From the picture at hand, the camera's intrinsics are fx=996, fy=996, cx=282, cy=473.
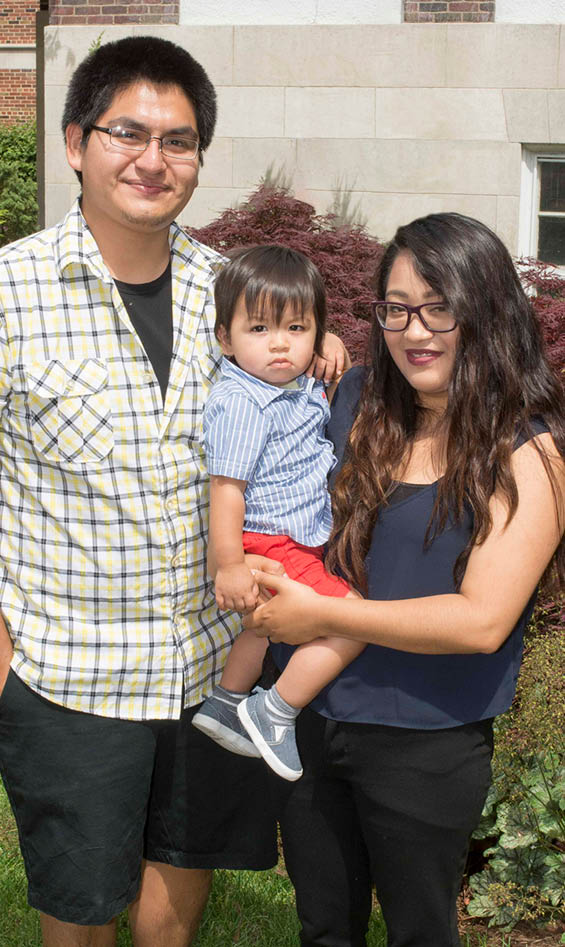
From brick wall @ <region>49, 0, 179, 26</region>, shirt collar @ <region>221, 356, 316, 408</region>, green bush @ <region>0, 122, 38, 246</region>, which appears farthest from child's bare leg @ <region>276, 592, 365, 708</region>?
green bush @ <region>0, 122, 38, 246</region>

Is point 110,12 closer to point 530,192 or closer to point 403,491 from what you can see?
point 530,192

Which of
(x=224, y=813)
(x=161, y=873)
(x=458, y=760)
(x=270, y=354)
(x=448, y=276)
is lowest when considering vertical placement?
(x=161, y=873)

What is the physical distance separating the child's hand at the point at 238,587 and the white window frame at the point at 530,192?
247 inches

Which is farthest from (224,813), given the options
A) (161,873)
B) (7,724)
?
(7,724)

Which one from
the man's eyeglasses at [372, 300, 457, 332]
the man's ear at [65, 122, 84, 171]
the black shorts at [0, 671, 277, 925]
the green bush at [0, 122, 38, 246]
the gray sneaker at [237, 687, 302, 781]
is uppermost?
the green bush at [0, 122, 38, 246]

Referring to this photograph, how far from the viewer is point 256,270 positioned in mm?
2432

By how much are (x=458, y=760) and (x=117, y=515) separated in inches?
39.4

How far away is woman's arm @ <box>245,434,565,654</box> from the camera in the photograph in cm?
210

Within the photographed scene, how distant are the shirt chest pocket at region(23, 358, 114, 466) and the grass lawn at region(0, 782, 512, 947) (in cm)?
189

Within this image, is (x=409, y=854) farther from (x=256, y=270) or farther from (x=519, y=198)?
(x=519, y=198)

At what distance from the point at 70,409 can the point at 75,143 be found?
28.3 inches

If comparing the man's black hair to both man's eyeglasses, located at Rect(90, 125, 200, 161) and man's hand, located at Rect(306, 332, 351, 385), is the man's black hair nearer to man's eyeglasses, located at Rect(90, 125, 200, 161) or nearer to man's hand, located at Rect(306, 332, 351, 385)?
man's eyeglasses, located at Rect(90, 125, 200, 161)

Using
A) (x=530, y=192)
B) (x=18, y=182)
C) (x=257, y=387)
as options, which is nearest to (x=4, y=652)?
(x=257, y=387)

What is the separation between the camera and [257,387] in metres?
2.45
